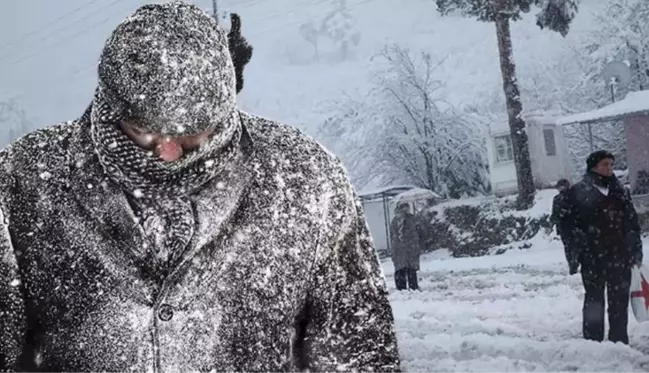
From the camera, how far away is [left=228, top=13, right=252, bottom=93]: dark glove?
680 mm

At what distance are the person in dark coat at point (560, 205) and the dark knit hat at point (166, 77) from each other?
1708 millimetres

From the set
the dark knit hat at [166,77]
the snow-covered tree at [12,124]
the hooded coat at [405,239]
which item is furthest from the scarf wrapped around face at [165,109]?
the snow-covered tree at [12,124]

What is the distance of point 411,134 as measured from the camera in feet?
8.78

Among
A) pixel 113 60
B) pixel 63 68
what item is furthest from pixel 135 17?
pixel 63 68

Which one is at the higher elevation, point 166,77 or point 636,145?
point 166,77

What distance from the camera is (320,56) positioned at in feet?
8.57

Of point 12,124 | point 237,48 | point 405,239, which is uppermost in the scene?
point 12,124

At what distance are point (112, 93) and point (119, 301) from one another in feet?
0.47

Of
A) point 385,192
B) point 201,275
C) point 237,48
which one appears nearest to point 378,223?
point 385,192

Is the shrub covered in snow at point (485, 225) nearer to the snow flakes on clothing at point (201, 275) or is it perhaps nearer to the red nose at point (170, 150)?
the snow flakes on clothing at point (201, 275)

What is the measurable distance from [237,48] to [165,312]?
24 cm

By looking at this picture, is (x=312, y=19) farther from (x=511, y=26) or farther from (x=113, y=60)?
(x=113, y=60)

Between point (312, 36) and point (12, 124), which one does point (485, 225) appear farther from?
point (12, 124)

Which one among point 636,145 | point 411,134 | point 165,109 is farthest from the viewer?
point 411,134
